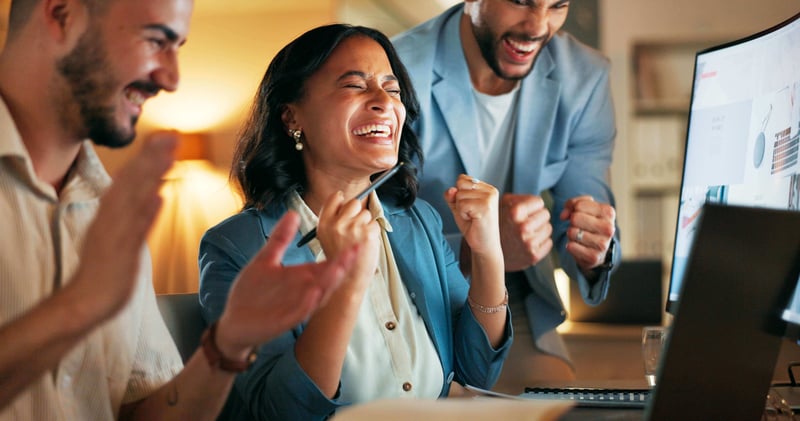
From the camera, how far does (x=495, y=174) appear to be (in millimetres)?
2357

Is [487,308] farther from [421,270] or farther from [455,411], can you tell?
[455,411]

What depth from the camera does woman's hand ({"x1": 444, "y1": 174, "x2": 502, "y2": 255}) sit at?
1.64 m

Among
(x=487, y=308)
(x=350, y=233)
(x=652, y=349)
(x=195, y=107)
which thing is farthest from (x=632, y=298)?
(x=350, y=233)

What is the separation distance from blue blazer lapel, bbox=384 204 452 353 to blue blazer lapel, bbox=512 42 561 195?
2.05ft

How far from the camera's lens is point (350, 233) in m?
1.29

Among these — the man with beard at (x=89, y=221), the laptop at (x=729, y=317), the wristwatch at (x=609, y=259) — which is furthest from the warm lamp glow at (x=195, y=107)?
the laptop at (x=729, y=317)

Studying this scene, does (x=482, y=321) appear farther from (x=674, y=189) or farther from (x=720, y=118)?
(x=674, y=189)

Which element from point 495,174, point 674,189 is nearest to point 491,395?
point 495,174

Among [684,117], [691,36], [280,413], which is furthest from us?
[684,117]

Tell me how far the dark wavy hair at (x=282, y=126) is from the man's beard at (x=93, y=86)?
571mm

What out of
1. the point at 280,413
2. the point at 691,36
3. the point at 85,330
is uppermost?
the point at 691,36

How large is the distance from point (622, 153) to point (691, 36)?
1.93 feet

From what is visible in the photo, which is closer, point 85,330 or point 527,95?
point 85,330

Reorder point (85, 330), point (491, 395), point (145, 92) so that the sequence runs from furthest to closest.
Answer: point (491, 395) < point (145, 92) < point (85, 330)
